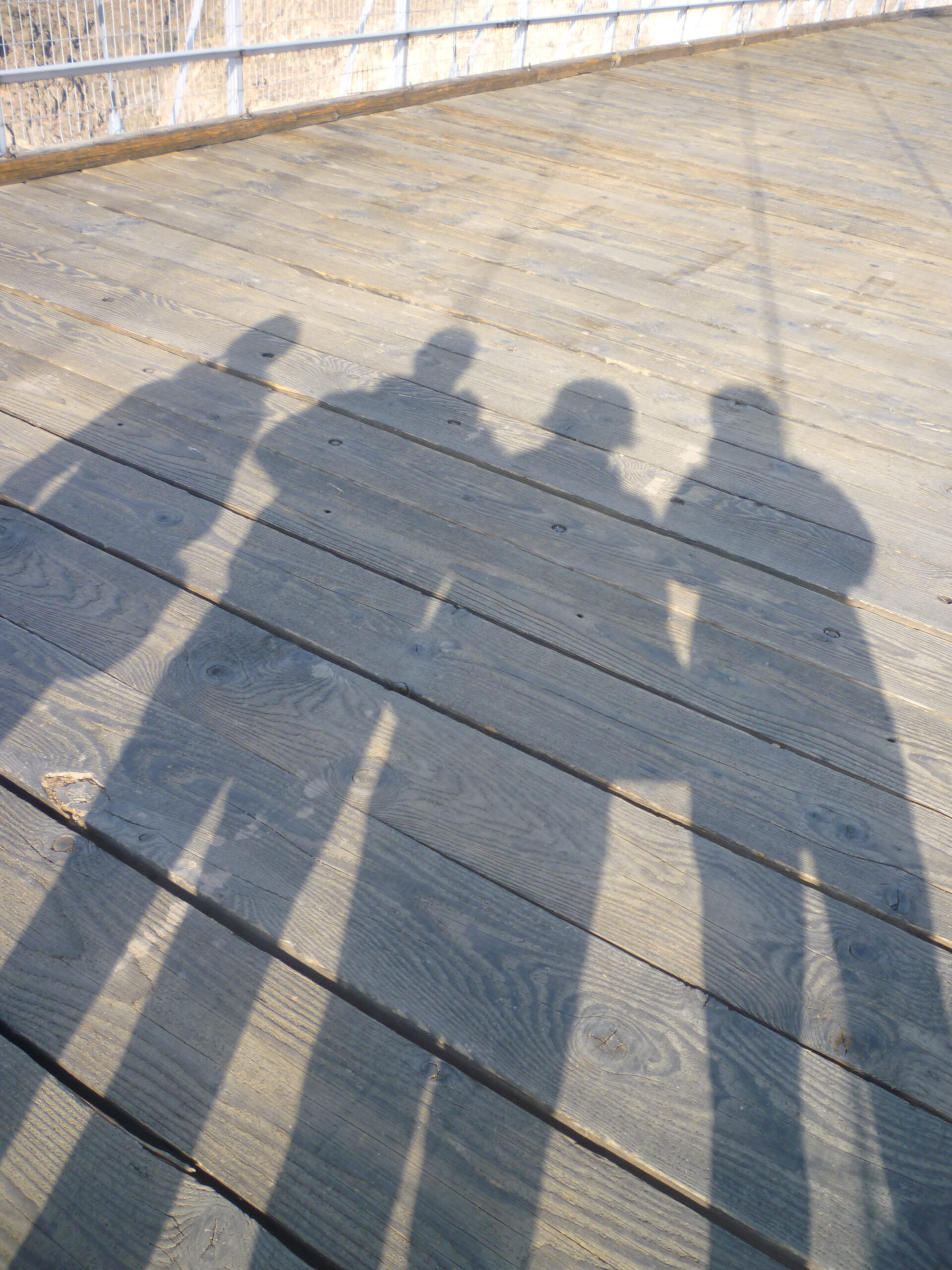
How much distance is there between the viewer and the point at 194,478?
1969mm

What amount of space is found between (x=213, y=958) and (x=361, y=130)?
403 cm

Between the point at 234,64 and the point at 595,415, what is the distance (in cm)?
267

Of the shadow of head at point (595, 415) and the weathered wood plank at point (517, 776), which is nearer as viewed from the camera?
the weathered wood plank at point (517, 776)

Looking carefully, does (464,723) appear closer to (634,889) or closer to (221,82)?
(634,889)

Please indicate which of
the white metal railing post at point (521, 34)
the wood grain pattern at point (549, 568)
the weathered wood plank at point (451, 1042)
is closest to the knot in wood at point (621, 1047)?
the weathered wood plank at point (451, 1042)

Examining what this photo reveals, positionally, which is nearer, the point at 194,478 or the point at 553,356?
the point at 194,478

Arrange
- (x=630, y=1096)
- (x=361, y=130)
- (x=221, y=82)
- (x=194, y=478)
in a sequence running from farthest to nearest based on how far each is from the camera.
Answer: (x=361, y=130) < (x=221, y=82) < (x=194, y=478) < (x=630, y=1096)

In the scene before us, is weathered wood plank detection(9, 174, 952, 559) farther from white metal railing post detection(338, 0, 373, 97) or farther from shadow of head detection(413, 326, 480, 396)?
white metal railing post detection(338, 0, 373, 97)

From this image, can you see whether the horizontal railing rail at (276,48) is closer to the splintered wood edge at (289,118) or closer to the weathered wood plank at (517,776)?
the splintered wood edge at (289,118)

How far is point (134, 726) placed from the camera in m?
1.43

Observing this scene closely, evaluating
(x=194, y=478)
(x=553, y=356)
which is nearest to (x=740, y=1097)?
(x=194, y=478)

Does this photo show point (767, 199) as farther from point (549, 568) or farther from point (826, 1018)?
point (826, 1018)

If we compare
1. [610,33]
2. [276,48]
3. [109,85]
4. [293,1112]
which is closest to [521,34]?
[610,33]

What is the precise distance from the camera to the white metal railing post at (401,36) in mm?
4645
